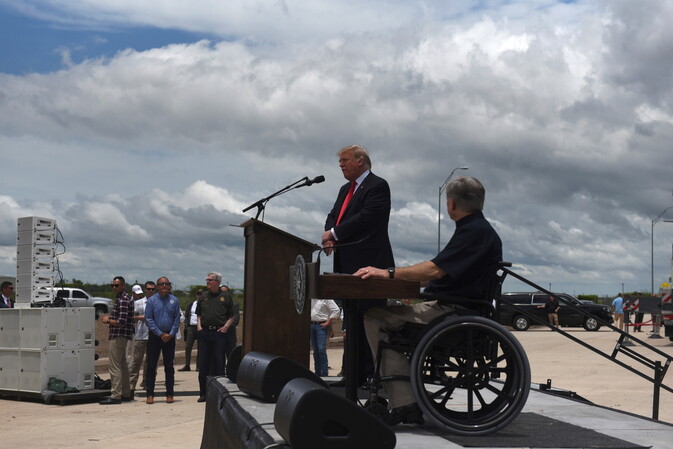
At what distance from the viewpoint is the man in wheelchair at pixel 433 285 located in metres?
5.08

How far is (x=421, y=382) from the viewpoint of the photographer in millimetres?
4863

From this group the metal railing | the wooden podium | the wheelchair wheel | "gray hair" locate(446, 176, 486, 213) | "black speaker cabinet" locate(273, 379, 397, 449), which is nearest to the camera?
"black speaker cabinet" locate(273, 379, 397, 449)

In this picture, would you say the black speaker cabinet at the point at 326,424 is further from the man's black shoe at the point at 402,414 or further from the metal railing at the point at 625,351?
the metal railing at the point at 625,351

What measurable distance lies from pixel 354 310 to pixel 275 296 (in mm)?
1951

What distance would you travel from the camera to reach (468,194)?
5.34 metres

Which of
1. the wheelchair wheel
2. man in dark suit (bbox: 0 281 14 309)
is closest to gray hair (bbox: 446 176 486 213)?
the wheelchair wheel

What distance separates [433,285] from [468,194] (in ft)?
1.86

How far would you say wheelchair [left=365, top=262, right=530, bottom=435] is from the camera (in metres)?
4.88

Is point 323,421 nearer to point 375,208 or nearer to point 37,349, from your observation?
point 375,208

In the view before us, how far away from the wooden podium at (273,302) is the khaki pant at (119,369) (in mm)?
7578

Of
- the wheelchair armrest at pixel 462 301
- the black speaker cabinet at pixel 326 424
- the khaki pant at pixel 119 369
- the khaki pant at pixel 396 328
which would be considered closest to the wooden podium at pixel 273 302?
the khaki pant at pixel 396 328

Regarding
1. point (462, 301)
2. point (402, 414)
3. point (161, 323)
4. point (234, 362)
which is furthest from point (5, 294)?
point (462, 301)

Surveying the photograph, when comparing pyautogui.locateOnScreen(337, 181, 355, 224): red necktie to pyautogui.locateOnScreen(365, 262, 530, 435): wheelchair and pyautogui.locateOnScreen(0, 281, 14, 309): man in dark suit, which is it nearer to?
pyautogui.locateOnScreen(365, 262, 530, 435): wheelchair

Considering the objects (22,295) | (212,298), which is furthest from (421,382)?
(22,295)
